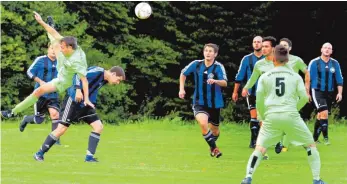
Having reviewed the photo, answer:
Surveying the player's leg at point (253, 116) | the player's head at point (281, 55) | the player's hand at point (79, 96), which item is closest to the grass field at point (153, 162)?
the player's leg at point (253, 116)

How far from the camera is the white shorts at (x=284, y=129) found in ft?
35.0

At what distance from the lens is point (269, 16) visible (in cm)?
3166

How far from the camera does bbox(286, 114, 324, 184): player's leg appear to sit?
10.7m

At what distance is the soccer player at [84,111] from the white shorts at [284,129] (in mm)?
3602

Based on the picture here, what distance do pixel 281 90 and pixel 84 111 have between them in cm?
418

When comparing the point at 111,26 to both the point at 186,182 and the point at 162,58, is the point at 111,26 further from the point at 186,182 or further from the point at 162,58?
the point at 186,182

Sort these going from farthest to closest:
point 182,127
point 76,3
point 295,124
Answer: point 76,3 → point 182,127 → point 295,124

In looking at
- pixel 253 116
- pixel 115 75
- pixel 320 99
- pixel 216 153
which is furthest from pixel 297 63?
pixel 320 99

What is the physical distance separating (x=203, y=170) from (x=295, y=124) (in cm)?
249

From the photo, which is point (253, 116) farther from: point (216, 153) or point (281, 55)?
point (281, 55)

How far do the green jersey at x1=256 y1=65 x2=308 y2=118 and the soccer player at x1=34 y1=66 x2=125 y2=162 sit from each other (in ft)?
11.6

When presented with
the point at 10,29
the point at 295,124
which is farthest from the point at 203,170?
the point at 10,29

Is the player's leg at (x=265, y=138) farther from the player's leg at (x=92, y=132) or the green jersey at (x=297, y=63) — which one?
the green jersey at (x=297, y=63)

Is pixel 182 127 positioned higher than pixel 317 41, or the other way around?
pixel 317 41
